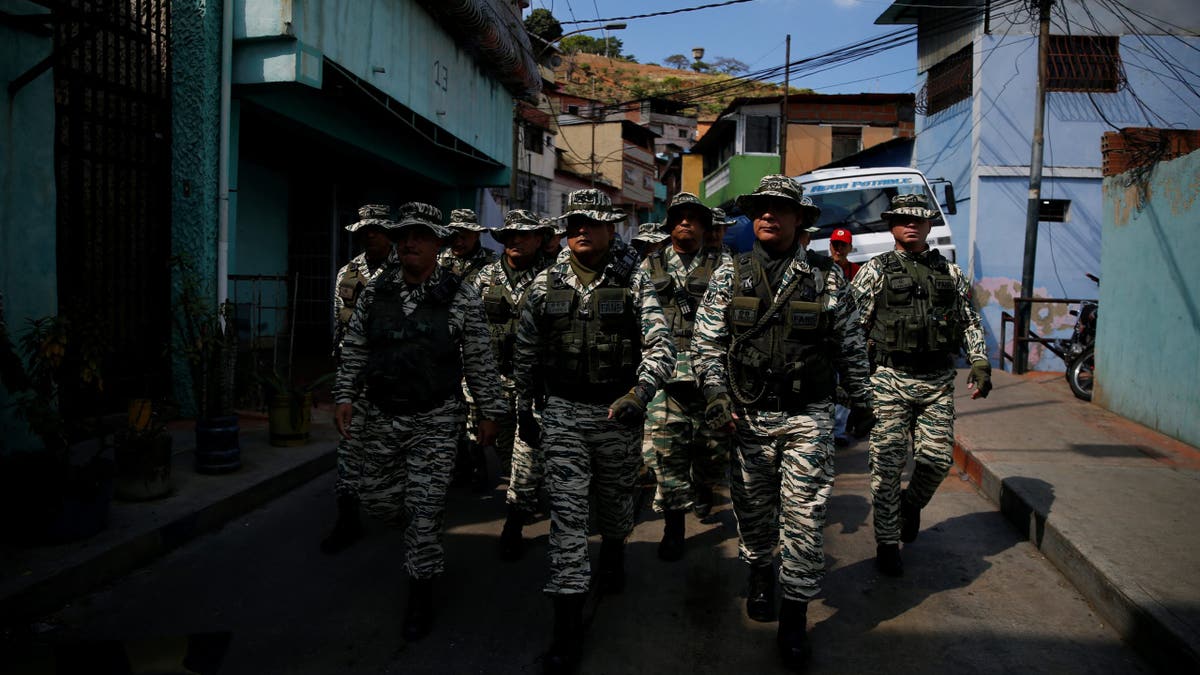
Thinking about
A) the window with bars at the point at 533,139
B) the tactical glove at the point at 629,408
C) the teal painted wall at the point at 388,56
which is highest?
the window with bars at the point at 533,139

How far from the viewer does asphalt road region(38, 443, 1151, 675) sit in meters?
3.34

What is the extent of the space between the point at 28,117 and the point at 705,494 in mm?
5459

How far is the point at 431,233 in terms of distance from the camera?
381 centimetres

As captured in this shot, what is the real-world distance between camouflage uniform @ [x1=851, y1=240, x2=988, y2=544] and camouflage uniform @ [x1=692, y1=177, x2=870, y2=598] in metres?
0.91

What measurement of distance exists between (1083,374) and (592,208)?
8.75m

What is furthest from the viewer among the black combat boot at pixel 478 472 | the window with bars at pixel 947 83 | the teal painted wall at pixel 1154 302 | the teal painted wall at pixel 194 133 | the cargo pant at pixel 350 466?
the window with bars at pixel 947 83

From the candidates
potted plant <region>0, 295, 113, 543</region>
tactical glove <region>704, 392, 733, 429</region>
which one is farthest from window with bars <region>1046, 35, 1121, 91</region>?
potted plant <region>0, 295, 113, 543</region>

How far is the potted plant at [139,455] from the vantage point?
496cm

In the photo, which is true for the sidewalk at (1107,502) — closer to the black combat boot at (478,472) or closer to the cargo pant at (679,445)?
the cargo pant at (679,445)

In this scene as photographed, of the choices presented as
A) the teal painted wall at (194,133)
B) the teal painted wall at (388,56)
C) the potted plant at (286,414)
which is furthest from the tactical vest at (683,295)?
the teal painted wall at (388,56)

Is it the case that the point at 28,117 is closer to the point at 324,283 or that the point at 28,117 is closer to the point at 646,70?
the point at 324,283

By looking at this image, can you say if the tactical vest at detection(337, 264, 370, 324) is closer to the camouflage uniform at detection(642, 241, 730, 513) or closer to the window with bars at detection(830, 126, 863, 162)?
the camouflage uniform at detection(642, 241, 730, 513)

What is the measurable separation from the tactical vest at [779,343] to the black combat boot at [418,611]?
5.61 ft

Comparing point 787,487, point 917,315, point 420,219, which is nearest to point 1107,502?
point 917,315
